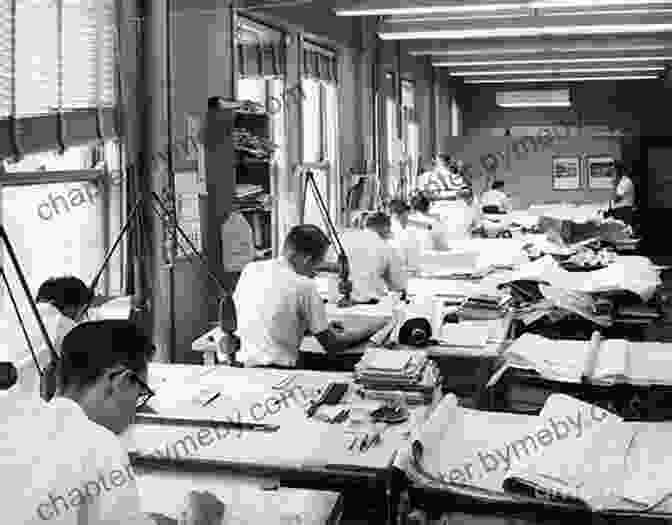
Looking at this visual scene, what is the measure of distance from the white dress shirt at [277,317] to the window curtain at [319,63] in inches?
131

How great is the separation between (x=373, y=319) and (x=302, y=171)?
2.36 meters

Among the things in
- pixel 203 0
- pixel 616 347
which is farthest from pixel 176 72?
pixel 616 347

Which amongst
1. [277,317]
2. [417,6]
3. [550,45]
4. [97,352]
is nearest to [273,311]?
[277,317]

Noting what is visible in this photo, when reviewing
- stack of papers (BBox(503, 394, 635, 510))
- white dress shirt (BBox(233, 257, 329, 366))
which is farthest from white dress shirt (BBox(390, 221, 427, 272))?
stack of papers (BBox(503, 394, 635, 510))

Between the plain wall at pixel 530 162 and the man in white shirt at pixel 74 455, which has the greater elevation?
the plain wall at pixel 530 162

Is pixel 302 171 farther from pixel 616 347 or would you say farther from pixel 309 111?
pixel 616 347

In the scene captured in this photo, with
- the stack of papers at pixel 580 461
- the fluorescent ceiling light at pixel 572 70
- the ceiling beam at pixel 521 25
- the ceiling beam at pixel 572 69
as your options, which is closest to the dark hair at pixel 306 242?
the stack of papers at pixel 580 461

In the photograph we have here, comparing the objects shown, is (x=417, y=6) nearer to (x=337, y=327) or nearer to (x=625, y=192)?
(x=337, y=327)

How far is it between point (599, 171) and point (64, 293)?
11.7 m

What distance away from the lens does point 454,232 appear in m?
9.97

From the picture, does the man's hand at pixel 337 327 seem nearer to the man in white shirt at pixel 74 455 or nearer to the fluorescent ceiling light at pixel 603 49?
the man in white shirt at pixel 74 455

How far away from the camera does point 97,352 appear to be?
2168mm

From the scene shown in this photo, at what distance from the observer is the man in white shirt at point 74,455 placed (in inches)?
72.1

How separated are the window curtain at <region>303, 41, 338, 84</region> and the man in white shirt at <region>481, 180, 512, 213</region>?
4869 millimetres
